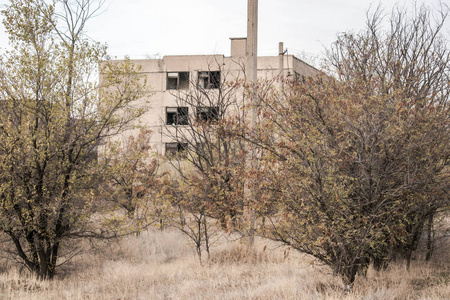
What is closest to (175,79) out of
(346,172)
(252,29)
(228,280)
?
(252,29)

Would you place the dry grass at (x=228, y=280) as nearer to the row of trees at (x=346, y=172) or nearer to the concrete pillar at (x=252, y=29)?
the row of trees at (x=346, y=172)

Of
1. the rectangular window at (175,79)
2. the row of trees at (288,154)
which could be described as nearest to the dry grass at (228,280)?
the row of trees at (288,154)

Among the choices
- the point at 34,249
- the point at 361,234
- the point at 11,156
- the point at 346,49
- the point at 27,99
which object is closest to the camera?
the point at 361,234

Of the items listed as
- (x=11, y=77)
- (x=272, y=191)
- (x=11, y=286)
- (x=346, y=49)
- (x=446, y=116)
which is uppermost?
(x=346, y=49)

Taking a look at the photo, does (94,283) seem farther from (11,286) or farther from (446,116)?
(446,116)

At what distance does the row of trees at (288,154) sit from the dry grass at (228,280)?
0.53 m

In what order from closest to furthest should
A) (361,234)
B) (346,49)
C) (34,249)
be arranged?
(361,234), (34,249), (346,49)

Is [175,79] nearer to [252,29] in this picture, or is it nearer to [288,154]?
[252,29]

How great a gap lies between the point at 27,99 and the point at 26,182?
1.74m

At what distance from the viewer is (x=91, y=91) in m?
11.0

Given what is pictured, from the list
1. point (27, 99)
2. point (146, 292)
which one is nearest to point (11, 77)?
point (27, 99)

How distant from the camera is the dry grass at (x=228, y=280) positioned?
8.17m

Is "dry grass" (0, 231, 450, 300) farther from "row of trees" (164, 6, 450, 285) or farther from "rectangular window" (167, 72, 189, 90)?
"rectangular window" (167, 72, 189, 90)

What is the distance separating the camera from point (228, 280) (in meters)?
9.91
